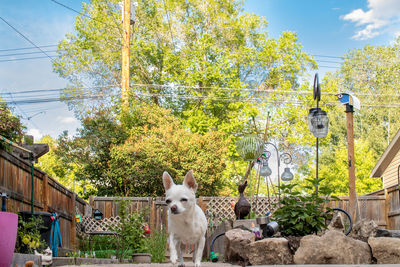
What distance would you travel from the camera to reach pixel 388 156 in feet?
72.4

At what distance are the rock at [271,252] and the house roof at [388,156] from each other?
50.2ft

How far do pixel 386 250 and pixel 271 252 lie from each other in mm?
1533

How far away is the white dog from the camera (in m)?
4.61

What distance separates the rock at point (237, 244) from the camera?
7.19 m

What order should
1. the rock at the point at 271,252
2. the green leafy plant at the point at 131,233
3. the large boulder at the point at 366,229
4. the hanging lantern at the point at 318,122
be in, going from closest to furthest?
1. the rock at the point at 271,252
2. the large boulder at the point at 366,229
3. the hanging lantern at the point at 318,122
4. the green leafy plant at the point at 131,233

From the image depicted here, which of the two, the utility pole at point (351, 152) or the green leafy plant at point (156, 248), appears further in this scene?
the green leafy plant at point (156, 248)

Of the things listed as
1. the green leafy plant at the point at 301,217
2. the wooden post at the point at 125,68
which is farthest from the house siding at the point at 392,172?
the green leafy plant at the point at 301,217

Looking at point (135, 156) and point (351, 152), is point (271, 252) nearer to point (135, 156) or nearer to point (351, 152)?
point (351, 152)

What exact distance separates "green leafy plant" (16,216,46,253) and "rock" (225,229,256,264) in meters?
2.86

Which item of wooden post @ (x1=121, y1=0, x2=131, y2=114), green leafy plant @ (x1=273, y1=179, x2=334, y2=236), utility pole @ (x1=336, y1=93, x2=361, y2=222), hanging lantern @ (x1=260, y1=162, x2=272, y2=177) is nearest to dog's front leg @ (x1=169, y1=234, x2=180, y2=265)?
green leafy plant @ (x1=273, y1=179, x2=334, y2=236)

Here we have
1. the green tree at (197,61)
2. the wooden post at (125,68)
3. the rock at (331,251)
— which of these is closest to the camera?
the rock at (331,251)

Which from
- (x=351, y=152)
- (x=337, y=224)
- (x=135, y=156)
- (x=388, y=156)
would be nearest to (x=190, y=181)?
(x=337, y=224)

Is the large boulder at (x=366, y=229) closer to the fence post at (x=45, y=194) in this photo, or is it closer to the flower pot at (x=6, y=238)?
the flower pot at (x=6, y=238)

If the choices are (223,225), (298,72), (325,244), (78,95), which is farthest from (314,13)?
(325,244)
